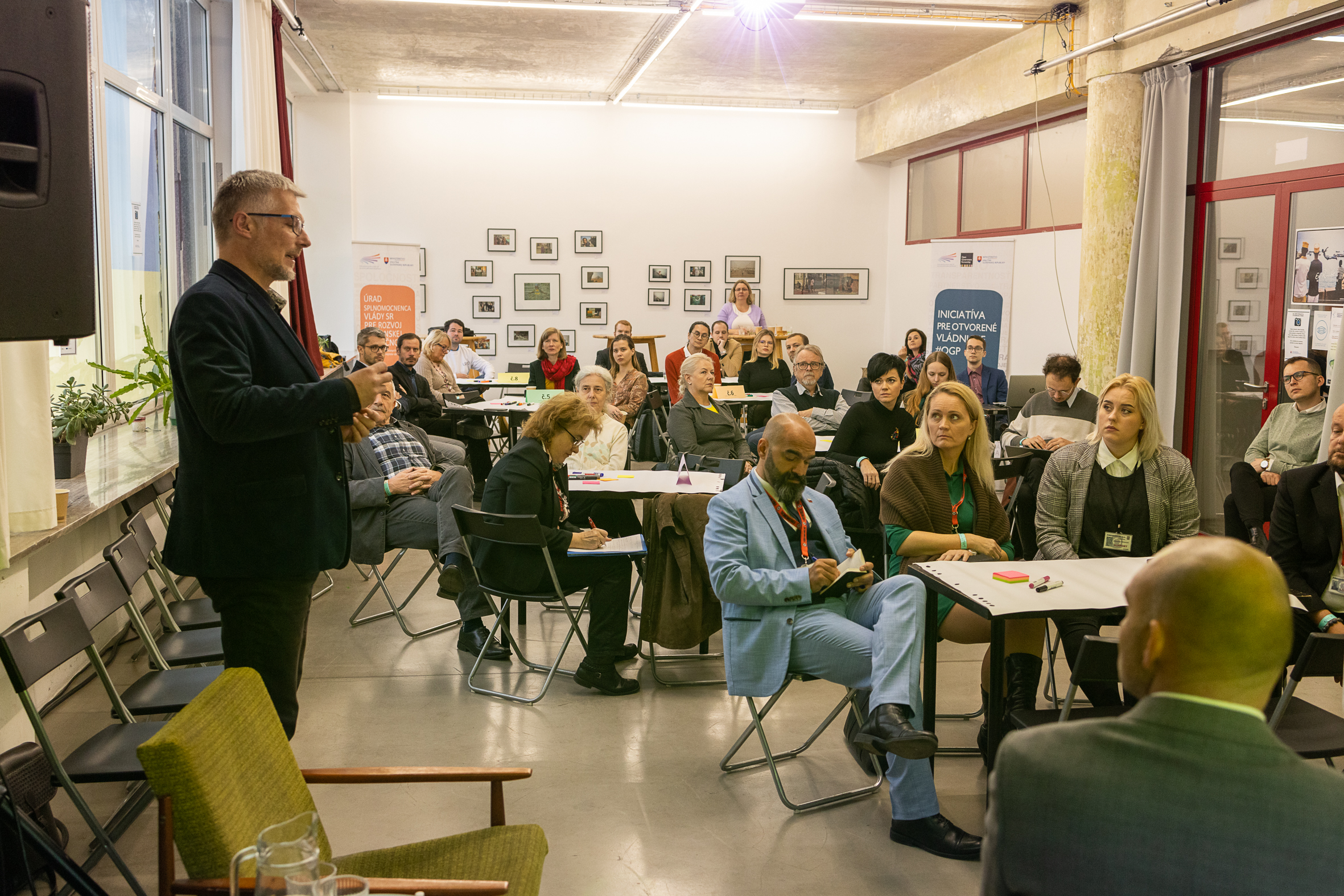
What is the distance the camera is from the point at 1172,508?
3770mm

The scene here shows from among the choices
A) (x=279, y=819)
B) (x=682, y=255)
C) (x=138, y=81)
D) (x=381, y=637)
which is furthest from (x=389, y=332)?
(x=279, y=819)

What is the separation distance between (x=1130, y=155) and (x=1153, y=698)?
25.0 ft

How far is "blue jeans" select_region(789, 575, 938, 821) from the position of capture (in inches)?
115

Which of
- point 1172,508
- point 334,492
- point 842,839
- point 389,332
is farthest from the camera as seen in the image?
point 389,332

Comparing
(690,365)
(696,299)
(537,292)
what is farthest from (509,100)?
(690,365)

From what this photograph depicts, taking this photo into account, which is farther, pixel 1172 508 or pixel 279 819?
pixel 1172 508

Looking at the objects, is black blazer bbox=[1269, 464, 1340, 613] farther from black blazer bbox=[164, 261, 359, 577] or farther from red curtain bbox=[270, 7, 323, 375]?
red curtain bbox=[270, 7, 323, 375]

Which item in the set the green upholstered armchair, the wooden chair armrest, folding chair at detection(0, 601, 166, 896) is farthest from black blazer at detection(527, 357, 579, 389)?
the wooden chair armrest

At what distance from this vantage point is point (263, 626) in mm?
2342

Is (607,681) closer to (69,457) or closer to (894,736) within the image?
(894,736)

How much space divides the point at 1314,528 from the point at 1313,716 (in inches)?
39.8

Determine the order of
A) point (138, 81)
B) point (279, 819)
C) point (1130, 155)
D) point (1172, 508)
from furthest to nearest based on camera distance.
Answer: point (1130, 155)
point (138, 81)
point (1172, 508)
point (279, 819)

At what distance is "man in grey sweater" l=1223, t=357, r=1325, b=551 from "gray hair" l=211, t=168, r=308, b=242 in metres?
4.69

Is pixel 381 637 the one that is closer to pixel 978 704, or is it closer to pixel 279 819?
pixel 978 704
